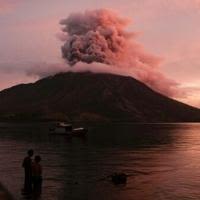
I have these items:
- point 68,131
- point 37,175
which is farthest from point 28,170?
point 68,131

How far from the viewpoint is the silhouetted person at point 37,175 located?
1432 inches

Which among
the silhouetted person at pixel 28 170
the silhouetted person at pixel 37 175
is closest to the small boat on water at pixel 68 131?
the silhouetted person at pixel 37 175

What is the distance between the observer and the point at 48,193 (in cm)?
3941

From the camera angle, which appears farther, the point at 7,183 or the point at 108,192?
the point at 7,183

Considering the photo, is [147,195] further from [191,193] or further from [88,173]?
[88,173]

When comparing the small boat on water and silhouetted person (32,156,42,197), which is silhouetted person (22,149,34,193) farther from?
the small boat on water

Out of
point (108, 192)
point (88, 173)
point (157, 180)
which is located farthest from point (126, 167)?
point (108, 192)

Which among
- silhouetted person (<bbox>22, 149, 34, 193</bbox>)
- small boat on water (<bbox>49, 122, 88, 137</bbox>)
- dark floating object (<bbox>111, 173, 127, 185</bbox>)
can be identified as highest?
small boat on water (<bbox>49, 122, 88, 137</bbox>)

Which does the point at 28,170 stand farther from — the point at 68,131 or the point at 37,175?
the point at 68,131

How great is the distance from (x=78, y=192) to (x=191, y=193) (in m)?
10.5

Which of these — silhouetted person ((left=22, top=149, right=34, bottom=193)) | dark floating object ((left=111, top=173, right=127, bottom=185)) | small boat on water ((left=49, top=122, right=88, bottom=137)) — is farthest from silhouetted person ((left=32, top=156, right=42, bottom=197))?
small boat on water ((left=49, top=122, right=88, bottom=137))

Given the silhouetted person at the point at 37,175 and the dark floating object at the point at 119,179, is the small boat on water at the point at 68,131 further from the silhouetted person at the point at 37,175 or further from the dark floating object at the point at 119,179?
the silhouetted person at the point at 37,175

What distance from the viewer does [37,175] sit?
37375 mm

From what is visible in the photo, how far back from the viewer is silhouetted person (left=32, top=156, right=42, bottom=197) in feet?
119
